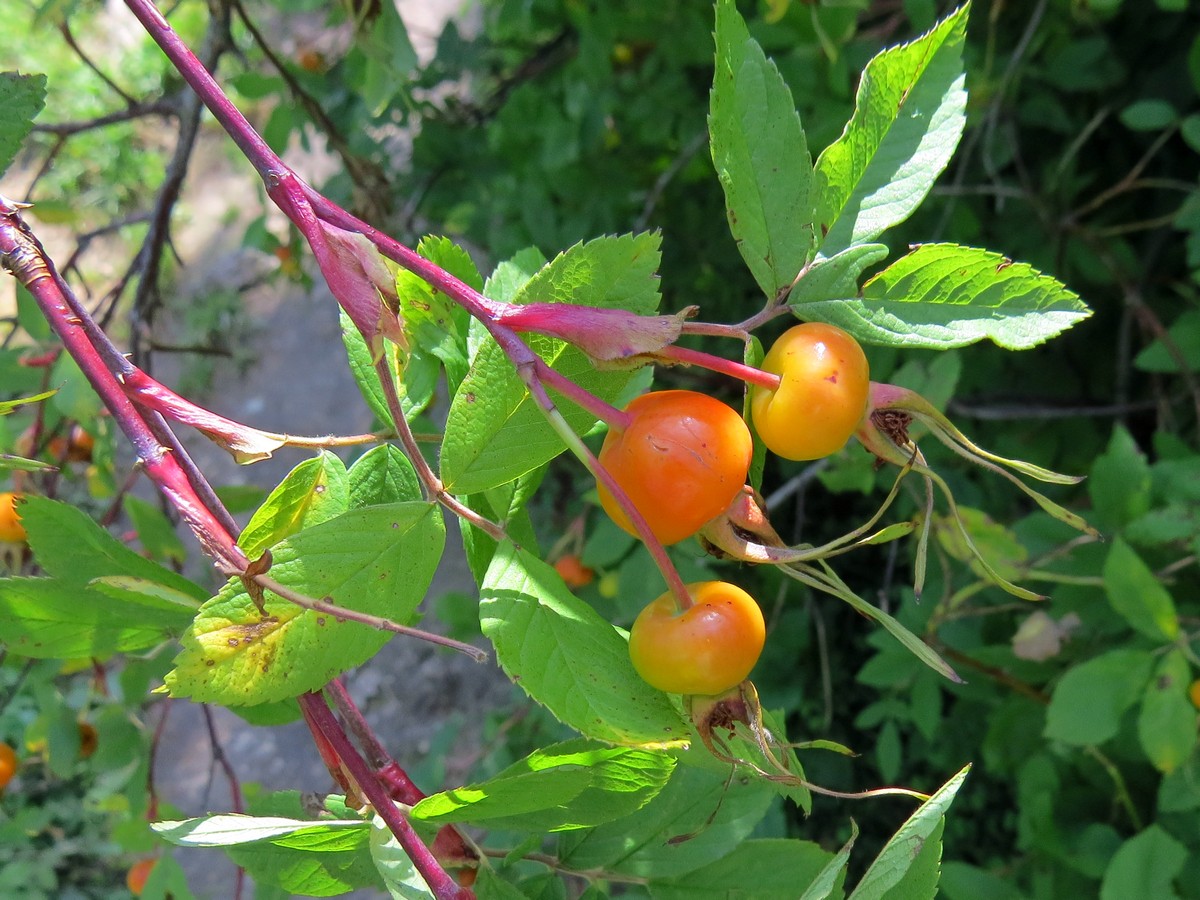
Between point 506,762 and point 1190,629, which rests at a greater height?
point 506,762

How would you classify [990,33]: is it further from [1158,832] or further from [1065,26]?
[1158,832]

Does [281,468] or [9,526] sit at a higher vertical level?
[9,526]

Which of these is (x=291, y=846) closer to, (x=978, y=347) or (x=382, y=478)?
(x=382, y=478)

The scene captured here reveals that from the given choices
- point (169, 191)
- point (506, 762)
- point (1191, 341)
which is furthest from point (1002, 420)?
point (169, 191)

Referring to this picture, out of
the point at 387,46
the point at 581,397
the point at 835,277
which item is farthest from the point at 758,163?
the point at 387,46

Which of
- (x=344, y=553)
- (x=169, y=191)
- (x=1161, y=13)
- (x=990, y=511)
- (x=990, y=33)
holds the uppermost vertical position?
(x=169, y=191)

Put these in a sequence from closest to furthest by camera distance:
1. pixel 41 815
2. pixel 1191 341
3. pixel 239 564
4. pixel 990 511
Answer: pixel 239 564 < pixel 41 815 < pixel 1191 341 < pixel 990 511
